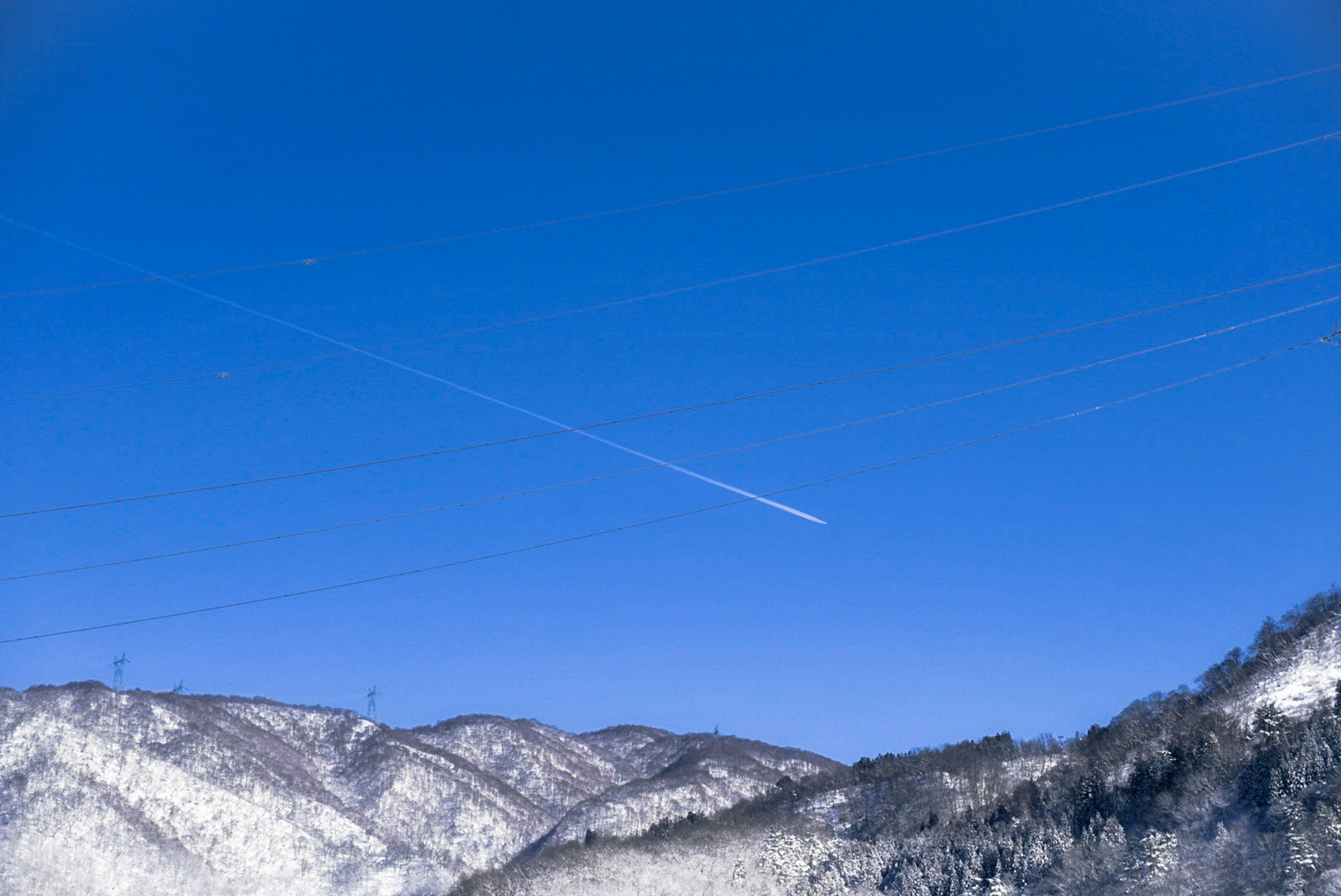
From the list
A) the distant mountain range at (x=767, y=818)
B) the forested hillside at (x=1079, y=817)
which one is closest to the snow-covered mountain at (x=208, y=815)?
the distant mountain range at (x=767, y=818)

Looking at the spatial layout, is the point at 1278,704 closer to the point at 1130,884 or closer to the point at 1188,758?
the point at 1188,758

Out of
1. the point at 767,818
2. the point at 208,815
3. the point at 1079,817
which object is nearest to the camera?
the point at 1079,817

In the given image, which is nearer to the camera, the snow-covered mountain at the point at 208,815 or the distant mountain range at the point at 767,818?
the distant mountain range at the point at 767,818

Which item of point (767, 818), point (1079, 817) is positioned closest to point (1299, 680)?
point (1079, 817)

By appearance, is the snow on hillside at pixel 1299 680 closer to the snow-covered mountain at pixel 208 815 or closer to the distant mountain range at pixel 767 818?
the distant mountain range at pixel 767 818

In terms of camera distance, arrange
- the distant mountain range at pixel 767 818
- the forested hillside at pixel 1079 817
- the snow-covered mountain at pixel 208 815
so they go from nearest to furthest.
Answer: the forested hillside at pixel 1079 817, the distant mountain range at pixel 767 818, the snow-covered mountain at pixel 208 815

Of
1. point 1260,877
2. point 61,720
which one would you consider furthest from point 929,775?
point 61,720

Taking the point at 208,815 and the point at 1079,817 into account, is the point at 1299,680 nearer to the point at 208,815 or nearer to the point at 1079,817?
the point at 1079,817

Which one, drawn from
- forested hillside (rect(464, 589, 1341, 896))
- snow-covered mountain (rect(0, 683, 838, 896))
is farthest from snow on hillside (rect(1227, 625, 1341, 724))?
snow-covered mountain (rect(0, 683, 838, 896))
